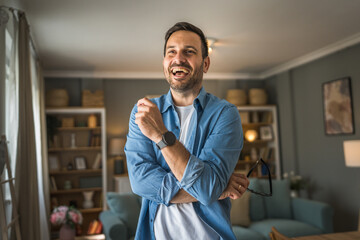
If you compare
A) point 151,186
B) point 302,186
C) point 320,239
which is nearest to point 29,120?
point 151,186

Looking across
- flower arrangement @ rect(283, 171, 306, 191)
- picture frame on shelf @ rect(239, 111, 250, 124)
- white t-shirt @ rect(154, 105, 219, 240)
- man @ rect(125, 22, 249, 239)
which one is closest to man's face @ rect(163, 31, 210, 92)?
man @ rect(125, 22, 249, 239)

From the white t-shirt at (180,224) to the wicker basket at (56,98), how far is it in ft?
17.3

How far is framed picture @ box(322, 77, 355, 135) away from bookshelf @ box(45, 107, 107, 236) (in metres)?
3.67

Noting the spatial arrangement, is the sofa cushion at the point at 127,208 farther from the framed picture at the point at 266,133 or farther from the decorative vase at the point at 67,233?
the framed picture at the point at 266,133

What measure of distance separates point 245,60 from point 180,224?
519cm

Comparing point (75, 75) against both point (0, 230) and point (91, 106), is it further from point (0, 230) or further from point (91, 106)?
point (0, 230)

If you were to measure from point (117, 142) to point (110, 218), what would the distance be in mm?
2371

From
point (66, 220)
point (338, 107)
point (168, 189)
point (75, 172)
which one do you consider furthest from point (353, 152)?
point (75, 172)

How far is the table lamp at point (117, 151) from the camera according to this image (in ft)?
20.0

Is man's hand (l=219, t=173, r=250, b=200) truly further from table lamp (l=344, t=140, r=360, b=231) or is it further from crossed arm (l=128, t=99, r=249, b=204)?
table lamp (l=344, t=140, r=360, b=231)

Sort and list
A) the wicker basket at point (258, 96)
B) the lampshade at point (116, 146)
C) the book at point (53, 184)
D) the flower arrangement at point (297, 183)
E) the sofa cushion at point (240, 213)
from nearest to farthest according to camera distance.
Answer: the sofa cushion at point (240, 213)
the flower arrangement at point (297, 183)
the book at point (53, 184)
the lampshade at point (116, 146)
the wicker basket at point (258, 96)

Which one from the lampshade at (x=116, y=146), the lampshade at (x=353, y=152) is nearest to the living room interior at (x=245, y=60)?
the lampshade at (x=116, y=146)

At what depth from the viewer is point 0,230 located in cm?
238

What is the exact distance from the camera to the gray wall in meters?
4.86
